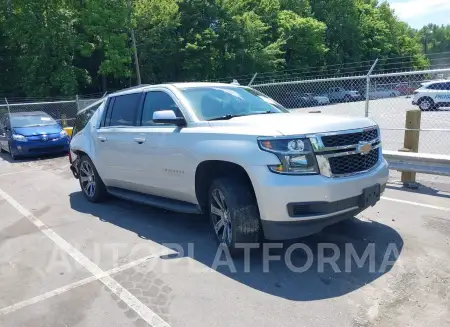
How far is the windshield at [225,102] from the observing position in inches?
188

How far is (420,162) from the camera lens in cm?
620

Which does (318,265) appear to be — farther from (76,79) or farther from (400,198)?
(76,79)

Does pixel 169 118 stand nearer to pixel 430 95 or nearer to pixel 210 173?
pixel 210 173

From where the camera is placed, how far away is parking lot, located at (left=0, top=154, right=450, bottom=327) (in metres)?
3.23

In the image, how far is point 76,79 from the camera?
29.8m

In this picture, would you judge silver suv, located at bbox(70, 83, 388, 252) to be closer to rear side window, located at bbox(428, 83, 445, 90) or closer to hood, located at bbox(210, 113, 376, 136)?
hood, located at bbox(210, 113, 376, 136)

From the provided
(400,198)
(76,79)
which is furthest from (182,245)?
(76,79)

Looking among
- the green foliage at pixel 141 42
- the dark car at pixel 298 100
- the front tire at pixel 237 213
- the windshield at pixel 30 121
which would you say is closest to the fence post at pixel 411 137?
the front tire at pixel 237 213

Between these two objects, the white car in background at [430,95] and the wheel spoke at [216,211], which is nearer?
the wheel spoke at [216,211]

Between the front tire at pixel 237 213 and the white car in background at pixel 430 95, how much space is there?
1679cm

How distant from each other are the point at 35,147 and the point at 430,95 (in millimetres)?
17742

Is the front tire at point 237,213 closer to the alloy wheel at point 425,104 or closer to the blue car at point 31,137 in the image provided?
the blue car at point 31,137

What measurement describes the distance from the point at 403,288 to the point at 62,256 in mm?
3469

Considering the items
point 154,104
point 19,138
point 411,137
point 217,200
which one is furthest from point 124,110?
point 19,138
